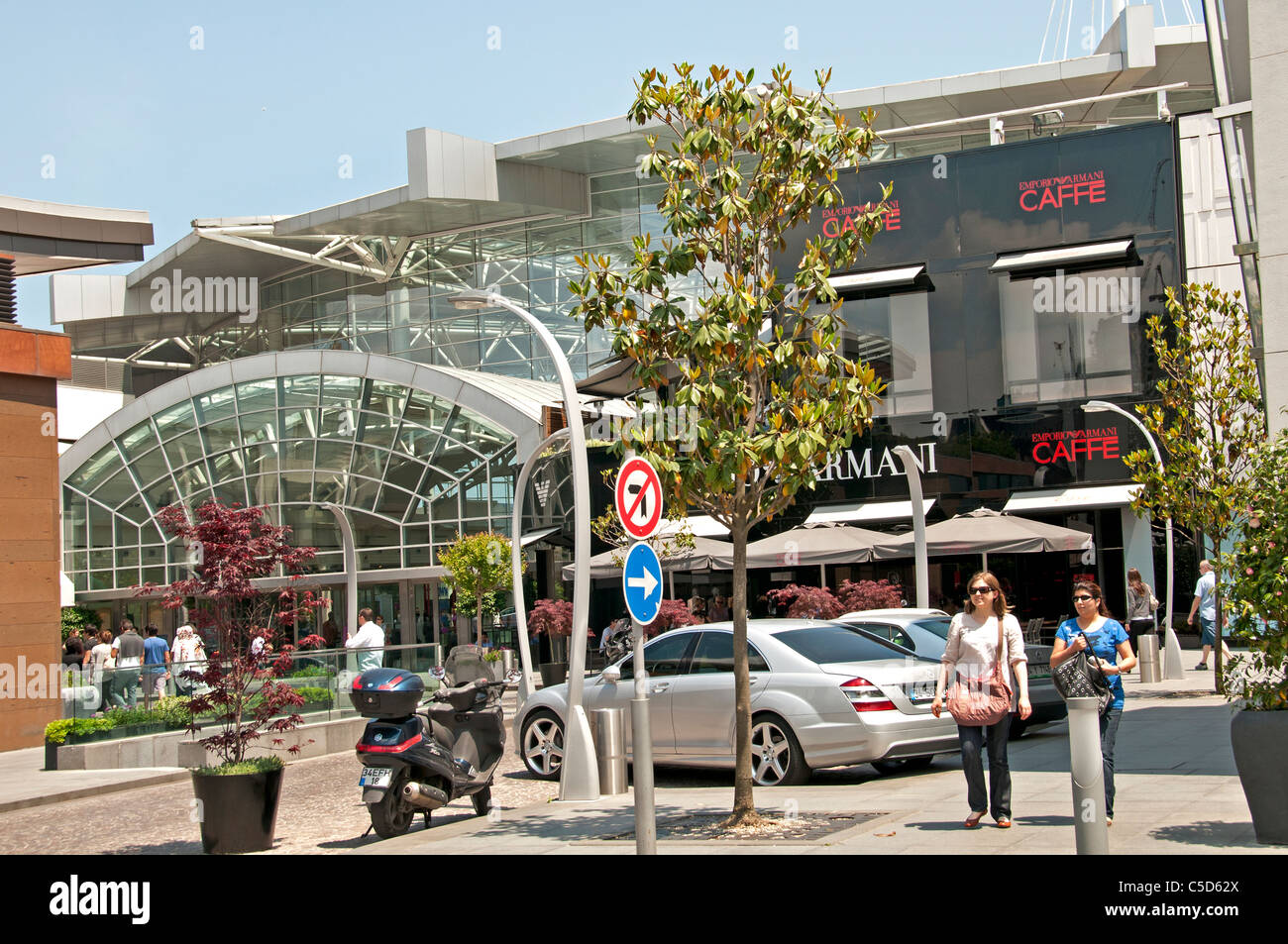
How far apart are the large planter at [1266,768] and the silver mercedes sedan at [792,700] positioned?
160 inches

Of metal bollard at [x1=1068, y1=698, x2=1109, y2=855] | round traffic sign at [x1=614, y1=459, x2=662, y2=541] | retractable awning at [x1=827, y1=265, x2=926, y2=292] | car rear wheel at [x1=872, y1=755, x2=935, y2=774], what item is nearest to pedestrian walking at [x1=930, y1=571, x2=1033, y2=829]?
metal bollard at [x1=1068, y1=698, x2=1109, y2=855]

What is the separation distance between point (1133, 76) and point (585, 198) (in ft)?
57.4

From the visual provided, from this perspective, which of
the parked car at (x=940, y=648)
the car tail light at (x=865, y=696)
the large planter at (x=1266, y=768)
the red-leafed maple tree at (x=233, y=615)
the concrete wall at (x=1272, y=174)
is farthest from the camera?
the parked car at (x=940, y=648)

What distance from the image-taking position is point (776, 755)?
11.9m

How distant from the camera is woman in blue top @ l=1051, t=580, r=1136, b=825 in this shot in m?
8.80

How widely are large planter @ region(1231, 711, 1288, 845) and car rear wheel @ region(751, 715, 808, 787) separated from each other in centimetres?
464

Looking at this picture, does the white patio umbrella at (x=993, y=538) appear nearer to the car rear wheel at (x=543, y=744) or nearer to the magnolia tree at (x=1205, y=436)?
the magnolia tree at (x=1205, y=436)

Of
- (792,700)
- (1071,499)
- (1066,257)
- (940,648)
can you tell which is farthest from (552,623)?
(792,700)

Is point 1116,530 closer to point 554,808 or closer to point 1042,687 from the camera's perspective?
point 1042,687

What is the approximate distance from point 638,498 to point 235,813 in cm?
424

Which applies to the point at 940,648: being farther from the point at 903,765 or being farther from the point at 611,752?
the point at 611,752

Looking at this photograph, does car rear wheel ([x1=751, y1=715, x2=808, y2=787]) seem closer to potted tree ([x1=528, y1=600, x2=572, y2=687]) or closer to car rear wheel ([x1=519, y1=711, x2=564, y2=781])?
car rear wheel ([x1=519, y1=711, x2=564, y2=781])

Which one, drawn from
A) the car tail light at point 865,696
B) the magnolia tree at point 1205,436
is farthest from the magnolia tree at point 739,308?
the magnolia tree at point 1205,436

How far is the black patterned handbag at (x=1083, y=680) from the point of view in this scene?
8.73 meters
